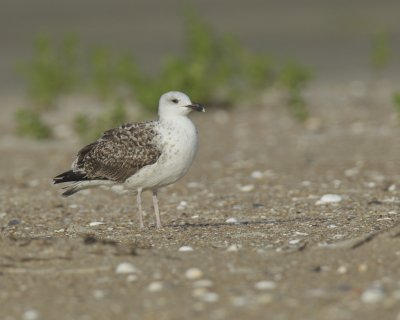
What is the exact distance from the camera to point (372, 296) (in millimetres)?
5570

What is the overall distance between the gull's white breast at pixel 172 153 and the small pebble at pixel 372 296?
3196 mm

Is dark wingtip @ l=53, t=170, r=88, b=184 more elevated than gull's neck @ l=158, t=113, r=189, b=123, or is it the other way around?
gull's neck @ l=158, t=113, r=189, b=123

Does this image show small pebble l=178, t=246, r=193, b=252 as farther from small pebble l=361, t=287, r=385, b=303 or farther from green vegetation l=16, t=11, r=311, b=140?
green vegetation l=16, t=11, r=311, b=140

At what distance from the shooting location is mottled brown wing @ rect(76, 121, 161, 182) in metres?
8.74

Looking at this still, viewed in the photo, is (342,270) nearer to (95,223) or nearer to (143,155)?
(143,155)

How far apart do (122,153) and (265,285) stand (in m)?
3.24

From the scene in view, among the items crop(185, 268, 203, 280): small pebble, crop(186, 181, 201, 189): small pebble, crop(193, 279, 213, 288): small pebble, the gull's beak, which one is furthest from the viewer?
crop(186, 181, 201, 189): small pebble

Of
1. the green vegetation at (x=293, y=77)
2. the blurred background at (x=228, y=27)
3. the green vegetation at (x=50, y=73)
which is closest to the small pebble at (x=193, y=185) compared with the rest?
the green vegetation at (x=293, y=77)

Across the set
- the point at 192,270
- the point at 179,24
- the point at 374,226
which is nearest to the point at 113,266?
the point at 192,270

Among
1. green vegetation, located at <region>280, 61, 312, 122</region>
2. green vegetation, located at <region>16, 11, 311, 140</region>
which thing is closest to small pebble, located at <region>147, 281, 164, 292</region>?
green vegetation, located at <region>16, 11, 311, 140</region>

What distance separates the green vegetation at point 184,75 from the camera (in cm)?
1667

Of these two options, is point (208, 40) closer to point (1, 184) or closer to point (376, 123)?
point (376, 123)

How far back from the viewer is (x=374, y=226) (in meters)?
8.22

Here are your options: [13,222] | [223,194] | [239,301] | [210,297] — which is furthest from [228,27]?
[239,301]
